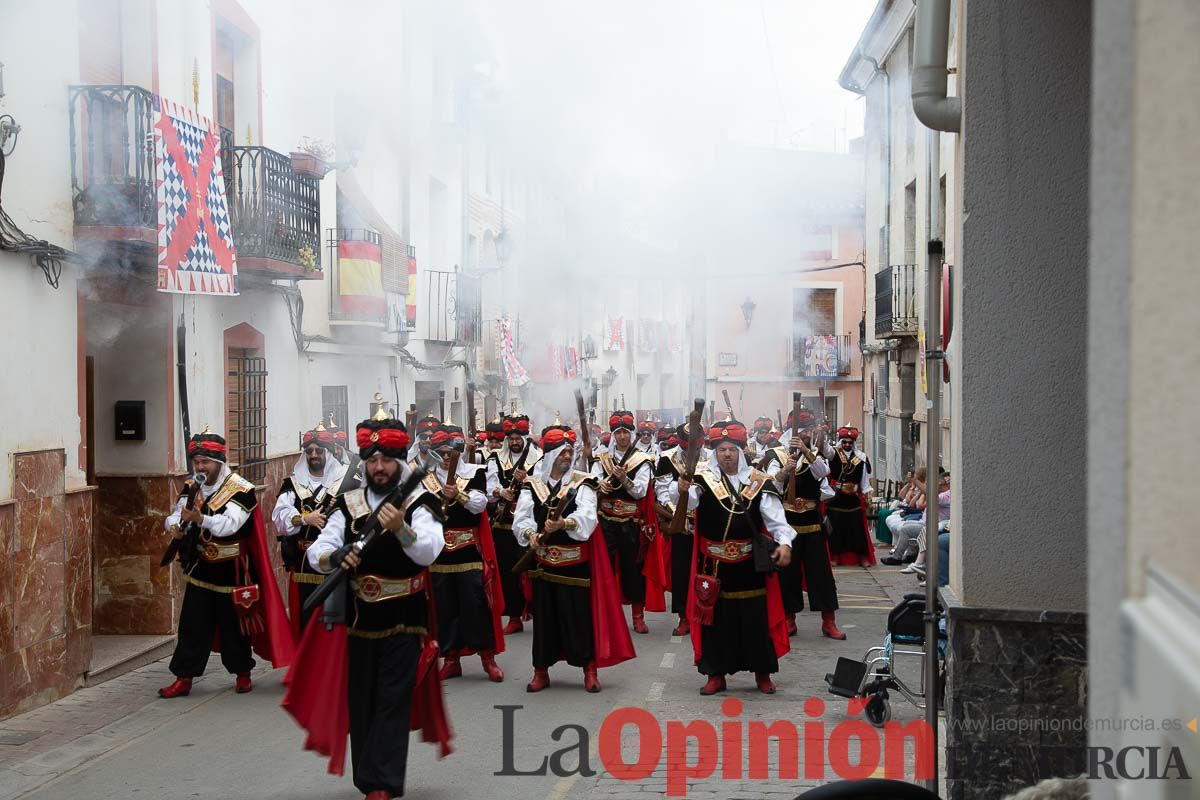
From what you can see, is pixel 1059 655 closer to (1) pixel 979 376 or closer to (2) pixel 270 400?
(1) pixel 979 376

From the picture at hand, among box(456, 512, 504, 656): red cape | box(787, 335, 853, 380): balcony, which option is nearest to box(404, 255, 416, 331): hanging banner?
box(456, 512, 504, 656): red cape

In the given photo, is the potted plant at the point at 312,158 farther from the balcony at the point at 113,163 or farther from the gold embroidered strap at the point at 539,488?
the gold embroidered strap at the point at 539,488

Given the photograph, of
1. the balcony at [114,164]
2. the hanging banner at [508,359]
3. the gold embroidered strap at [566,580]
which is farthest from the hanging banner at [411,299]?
the gold embroidered strap at [566,580]

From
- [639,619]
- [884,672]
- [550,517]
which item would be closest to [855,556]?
[639,619]

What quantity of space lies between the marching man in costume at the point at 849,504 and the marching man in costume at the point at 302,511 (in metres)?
6.58

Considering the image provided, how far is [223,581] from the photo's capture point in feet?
29.6

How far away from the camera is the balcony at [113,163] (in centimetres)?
897

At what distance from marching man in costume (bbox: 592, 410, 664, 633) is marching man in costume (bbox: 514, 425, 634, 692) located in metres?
2.51

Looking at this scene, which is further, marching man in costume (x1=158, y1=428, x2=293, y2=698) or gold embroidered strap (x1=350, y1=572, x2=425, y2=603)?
marching man in costume (x1=158, y1=428, x2=293, y2=698)

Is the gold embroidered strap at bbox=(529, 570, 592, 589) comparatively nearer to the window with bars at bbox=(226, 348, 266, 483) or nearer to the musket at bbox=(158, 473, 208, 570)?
the musket at bbox=(158, 473, 208, 570)

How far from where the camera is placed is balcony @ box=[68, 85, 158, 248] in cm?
897

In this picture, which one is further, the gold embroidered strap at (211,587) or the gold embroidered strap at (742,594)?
the gold embroidered strap at (211,587)

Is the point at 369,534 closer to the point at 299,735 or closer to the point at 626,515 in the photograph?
the point at 299,735

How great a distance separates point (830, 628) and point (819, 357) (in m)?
17.6
